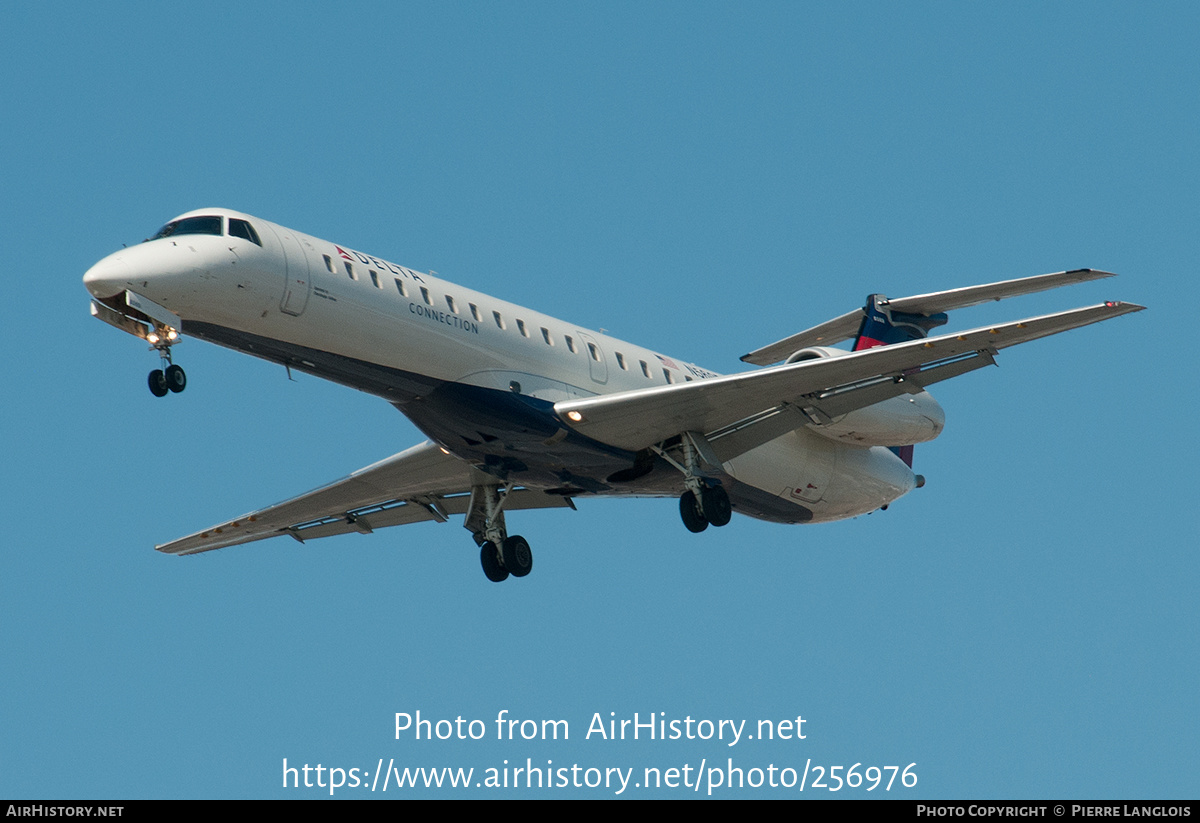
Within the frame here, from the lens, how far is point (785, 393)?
72.4 ft

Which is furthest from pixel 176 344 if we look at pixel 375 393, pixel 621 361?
pixel 621 361

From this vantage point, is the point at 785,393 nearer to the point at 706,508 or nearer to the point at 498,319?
the point at 706,508

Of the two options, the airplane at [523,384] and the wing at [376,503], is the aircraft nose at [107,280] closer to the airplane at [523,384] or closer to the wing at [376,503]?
the airplane at [523,384]

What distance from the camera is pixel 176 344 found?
19.2 meters

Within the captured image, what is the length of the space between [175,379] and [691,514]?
25.3 feet

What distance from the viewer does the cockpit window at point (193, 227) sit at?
64.3ft

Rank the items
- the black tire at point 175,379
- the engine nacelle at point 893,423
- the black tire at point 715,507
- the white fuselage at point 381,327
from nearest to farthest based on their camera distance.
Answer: the black tire at point 175,379
the white fuselage at point 381,327
the black tire at point 715,507
the engine nacelle at point 893,423

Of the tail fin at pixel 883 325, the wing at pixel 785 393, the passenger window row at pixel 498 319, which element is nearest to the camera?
the passenger window row at pixel 498 319

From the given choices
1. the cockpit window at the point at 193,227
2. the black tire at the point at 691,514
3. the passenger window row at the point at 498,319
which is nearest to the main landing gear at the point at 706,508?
the black tire at the point at 691,514

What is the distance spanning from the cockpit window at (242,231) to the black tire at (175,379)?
187 centimetres

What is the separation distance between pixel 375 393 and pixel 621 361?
13.5 ft

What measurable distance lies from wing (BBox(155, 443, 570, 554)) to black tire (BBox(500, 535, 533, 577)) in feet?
3.27

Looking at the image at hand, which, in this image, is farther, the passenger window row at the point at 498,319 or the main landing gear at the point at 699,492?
the main landing gear at the point at 699,492

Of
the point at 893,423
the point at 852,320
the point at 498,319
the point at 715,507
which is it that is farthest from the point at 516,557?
the point at 852,320
